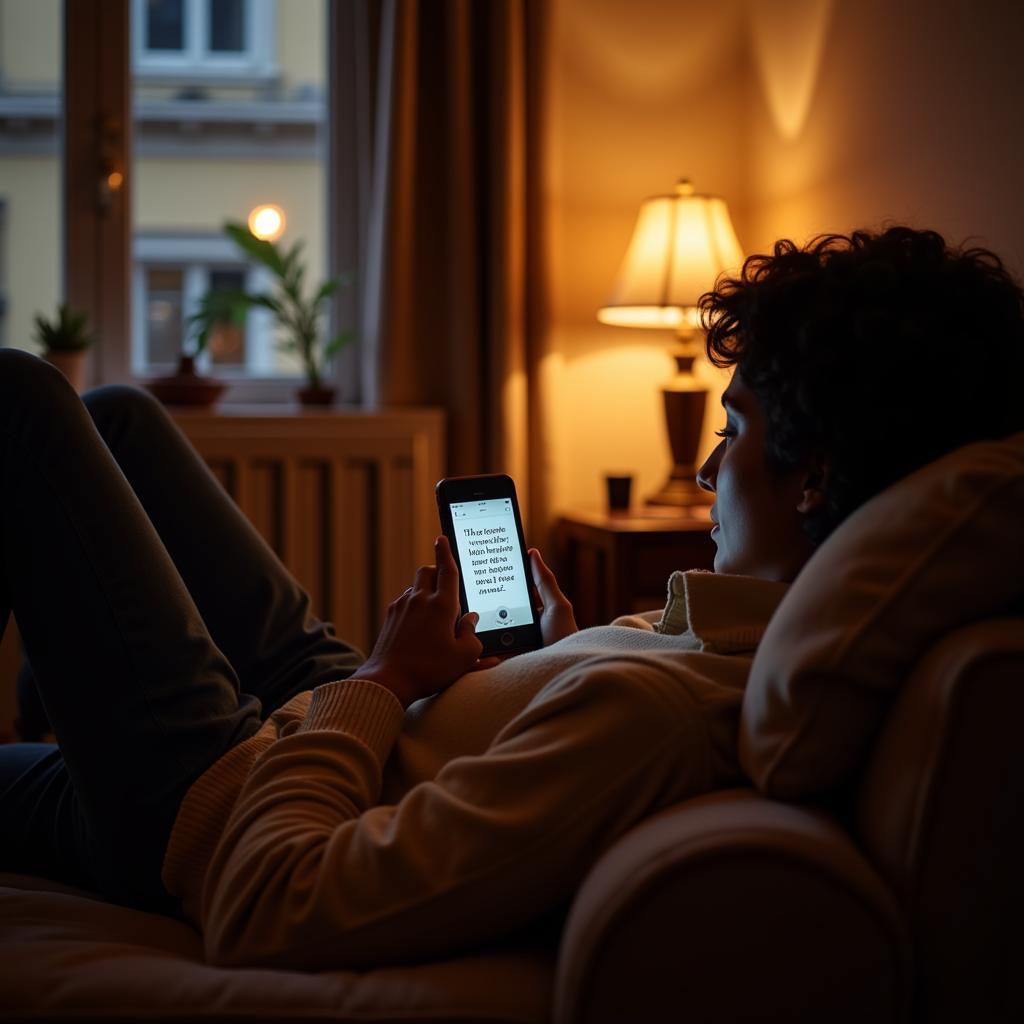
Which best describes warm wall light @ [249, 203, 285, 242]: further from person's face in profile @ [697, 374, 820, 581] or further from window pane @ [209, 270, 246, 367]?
person's face in profile @ [697, 374, 820, 581]

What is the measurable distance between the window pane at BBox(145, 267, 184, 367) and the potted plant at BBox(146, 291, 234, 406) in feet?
0.11

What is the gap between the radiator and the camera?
2.61 meters

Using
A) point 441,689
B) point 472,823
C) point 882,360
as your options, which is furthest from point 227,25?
point 472,823

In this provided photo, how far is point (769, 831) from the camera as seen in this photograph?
2.23ft

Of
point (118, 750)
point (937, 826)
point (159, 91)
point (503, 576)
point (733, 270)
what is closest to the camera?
point (937, 826)

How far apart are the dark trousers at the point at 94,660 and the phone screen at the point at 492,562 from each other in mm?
265

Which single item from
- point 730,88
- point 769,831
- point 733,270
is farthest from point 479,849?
point 730,88

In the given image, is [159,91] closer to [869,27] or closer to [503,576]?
[869,27]

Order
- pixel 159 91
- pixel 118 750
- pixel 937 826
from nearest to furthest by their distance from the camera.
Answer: pixel 937 826 < pixel 118 750 < pixel 159 91

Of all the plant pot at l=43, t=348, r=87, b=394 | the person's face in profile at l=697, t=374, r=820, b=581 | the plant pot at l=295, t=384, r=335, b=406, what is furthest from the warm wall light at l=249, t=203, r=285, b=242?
the person's face in profile at l=697, t=374, r=820, b=581

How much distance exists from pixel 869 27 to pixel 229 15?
1.44 m

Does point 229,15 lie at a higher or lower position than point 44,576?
higher

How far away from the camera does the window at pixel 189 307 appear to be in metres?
2.84

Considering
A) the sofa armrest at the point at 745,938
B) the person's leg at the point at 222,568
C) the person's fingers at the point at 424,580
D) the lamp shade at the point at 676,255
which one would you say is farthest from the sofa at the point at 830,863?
the lamp shade at the point at 676,255
